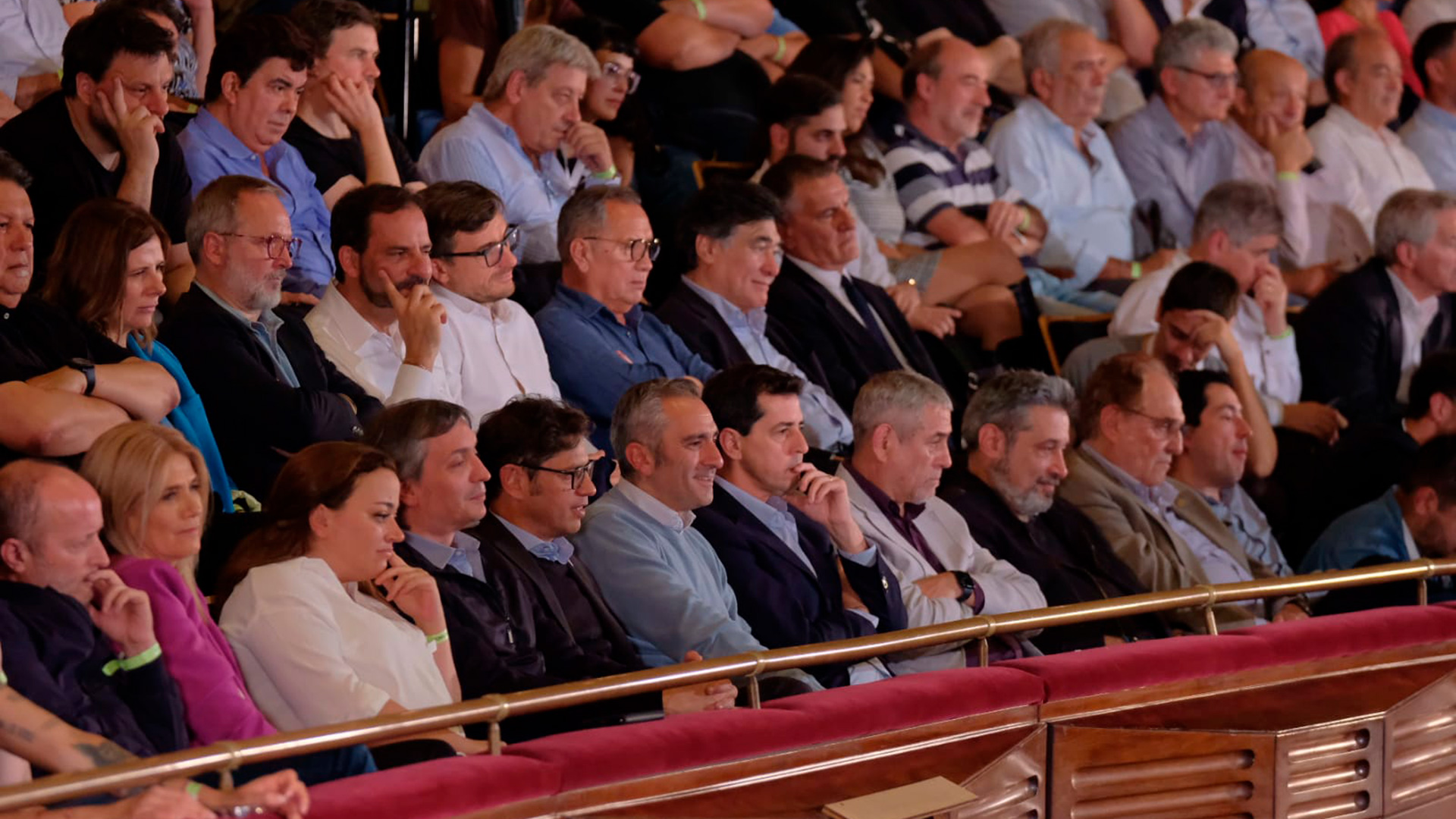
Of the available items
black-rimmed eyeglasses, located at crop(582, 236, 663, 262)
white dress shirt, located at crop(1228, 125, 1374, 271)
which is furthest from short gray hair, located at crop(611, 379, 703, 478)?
white dress shirt, located at crop(1228, 125, 1374, 271)

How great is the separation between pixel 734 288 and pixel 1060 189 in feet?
5.70

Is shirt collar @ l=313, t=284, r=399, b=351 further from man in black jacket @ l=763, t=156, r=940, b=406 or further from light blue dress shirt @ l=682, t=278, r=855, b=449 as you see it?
man in black jacket @ l=763, t=156, r=940, b=406

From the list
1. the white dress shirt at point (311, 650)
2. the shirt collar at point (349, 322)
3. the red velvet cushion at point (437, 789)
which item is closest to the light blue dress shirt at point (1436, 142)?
the shirt collar at point (349, 322)

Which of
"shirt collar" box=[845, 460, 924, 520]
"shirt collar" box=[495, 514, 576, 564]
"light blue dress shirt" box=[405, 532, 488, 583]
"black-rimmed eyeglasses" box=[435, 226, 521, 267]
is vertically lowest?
"shirt collar" box=[845, 460, 924, 520]

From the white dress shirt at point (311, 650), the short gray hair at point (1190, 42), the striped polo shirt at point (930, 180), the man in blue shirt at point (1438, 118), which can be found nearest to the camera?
the white dress shirt at point (311, 650)

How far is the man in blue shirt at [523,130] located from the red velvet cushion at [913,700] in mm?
1911

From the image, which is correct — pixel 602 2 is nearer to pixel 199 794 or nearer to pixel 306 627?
pixel 306 627

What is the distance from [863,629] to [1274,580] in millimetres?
754

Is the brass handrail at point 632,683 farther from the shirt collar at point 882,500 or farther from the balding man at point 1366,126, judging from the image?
the balding man at point 1366,126

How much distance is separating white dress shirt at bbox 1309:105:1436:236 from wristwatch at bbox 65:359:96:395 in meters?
4.56

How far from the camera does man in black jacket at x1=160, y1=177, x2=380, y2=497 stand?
326 cm

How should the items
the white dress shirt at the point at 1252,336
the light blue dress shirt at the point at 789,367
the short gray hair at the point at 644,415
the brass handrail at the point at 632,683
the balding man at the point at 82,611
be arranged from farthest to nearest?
the white dress shirt at the point at 1252,336 < the light blue dress shirt at the point at 789,367 < the short gray hair at the point at 644,415 < the balding man at the point at 82,611 < the brass handrail at the point at 632,683

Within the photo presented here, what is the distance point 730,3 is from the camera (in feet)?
17.7

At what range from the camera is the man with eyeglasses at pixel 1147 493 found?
14.1ft
